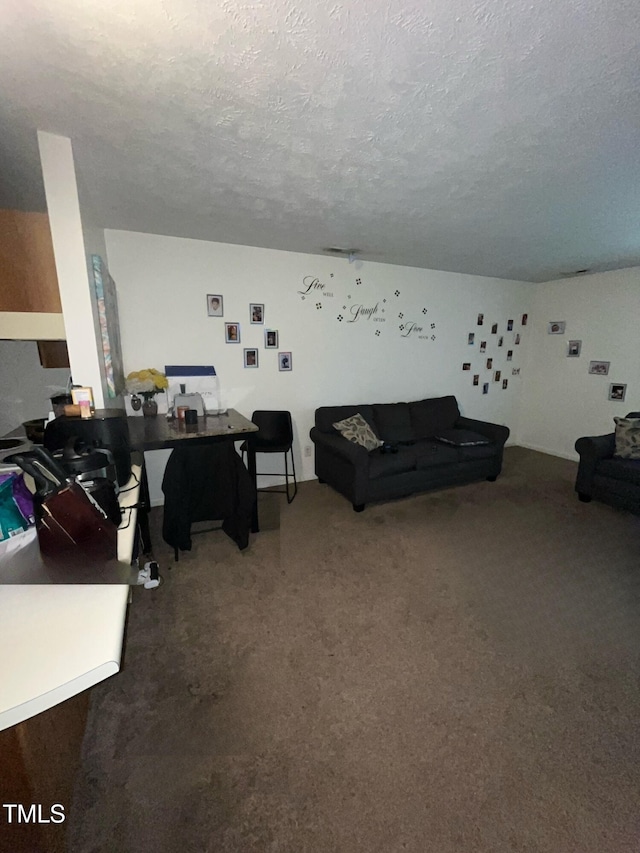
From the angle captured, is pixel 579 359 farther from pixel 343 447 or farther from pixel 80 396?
pixel 80 396

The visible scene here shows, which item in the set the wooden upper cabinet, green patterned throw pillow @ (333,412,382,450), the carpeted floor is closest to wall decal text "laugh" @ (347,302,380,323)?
green patterned throw pillow @ (333,412,382,450)

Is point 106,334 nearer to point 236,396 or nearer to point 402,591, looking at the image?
point 236,396

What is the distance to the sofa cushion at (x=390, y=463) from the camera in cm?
318

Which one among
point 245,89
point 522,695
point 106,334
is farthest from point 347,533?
point 245,89

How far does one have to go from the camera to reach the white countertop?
66 centimetres

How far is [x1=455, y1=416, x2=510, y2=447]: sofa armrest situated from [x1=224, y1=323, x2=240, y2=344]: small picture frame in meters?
2.80

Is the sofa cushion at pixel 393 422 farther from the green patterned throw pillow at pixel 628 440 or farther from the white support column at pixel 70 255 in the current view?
the white support column at pixel 70 255

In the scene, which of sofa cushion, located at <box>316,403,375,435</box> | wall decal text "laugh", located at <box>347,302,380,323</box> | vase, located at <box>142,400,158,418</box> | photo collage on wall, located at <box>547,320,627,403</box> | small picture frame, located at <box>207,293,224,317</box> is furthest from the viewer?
photo collage on wall, located at <box>547,320,627,403</box>

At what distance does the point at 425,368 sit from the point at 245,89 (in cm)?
360

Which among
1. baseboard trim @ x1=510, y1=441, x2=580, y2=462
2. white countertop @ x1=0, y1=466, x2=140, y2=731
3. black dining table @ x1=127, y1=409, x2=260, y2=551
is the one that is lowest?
baseboard trim @ x1=510, y1=441, x2=580, y2=462

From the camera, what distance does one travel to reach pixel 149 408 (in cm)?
289

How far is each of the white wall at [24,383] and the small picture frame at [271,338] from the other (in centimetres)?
Answer: 165

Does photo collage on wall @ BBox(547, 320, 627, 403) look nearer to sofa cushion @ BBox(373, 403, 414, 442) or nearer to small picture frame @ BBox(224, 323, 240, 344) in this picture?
sofa cushion @ BBox(373, 403, 414, 442)

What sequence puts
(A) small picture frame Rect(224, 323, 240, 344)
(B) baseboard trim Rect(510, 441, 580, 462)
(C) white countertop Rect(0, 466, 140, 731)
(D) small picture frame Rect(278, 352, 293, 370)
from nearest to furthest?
(C) white countertop Rect(0, 466, 140, 731) < (A) small picture frame Rect(224, 323, 240, 344) < (D) small picture frame Rect(278, 352, 293, 370) < (B) baseboard trim Rect(510, 441, 580, 462)
